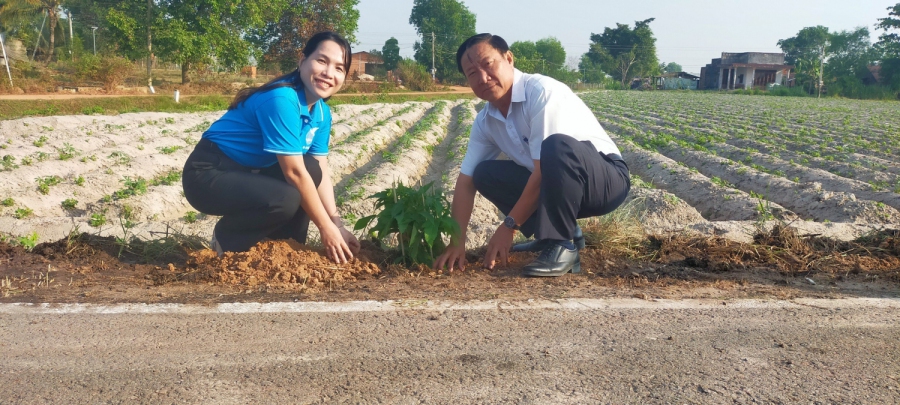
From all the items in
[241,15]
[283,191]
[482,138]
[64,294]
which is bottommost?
[64,294]

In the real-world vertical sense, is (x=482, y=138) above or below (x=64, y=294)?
above

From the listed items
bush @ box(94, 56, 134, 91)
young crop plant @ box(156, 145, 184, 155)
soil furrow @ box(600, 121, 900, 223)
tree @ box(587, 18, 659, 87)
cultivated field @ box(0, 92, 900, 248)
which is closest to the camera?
cultivated field @ box(0, 92, 900, 248)

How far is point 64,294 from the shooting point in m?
3.05

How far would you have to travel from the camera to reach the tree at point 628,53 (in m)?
80.6

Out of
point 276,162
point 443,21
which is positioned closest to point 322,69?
point 276,162

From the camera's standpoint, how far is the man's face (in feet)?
10.4

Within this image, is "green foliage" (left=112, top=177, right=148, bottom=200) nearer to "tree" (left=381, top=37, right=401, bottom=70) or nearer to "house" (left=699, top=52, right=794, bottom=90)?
"tree" (left=381, top=37, right=401, bottom=70)

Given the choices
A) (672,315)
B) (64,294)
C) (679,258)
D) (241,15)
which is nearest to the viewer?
(672,315)

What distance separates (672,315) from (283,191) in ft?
6.60

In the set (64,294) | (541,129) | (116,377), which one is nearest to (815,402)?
(541,129)

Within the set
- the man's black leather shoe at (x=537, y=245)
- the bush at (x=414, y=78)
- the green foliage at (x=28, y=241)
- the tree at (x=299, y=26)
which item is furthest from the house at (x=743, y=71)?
the green foliage at (x=28, y=241)

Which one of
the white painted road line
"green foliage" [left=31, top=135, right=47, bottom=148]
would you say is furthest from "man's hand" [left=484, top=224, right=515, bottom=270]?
"green foliage" [left=31, top=135, right=47, bottom=148]

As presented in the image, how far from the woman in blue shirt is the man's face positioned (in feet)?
2.27

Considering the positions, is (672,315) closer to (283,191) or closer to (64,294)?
(283,191)
